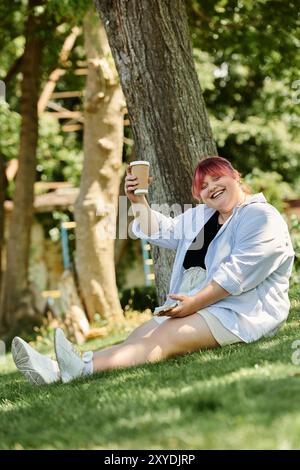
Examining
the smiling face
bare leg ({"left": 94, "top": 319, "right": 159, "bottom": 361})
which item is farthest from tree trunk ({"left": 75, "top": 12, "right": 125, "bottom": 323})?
bare leg ({"left": 94, "top": 319, "right": 159, "bottom": 361})

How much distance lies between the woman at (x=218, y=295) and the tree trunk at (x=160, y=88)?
4.24 ft

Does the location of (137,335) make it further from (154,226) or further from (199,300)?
(154,226)

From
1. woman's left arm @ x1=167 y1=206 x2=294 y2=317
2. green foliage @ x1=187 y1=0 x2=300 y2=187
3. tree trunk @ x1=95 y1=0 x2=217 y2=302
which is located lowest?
woman's left arm @ x1=167 y1=206 x2=294 y2=317

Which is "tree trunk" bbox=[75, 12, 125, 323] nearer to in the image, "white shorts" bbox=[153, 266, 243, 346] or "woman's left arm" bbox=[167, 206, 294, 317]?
"white shorts" bbox=[153, 266, 243, 346]

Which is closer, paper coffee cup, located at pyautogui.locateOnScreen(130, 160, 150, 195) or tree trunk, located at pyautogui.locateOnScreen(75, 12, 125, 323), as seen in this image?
paper coffee cup, located at pyautogui.locateOnScreen(130, 160, 150, 195)

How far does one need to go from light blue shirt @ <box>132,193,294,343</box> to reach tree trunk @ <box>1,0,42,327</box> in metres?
9.28

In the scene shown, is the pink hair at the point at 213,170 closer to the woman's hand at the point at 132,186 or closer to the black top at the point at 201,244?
the black top at the point at 201,244

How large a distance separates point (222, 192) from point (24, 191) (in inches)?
366

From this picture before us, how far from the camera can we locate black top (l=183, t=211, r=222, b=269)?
5.59 m

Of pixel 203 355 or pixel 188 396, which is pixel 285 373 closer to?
pixel 188 396

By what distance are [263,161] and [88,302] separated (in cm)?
1474

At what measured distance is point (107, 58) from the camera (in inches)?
501

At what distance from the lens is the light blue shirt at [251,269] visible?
511 cm

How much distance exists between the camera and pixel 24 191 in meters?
14.4
